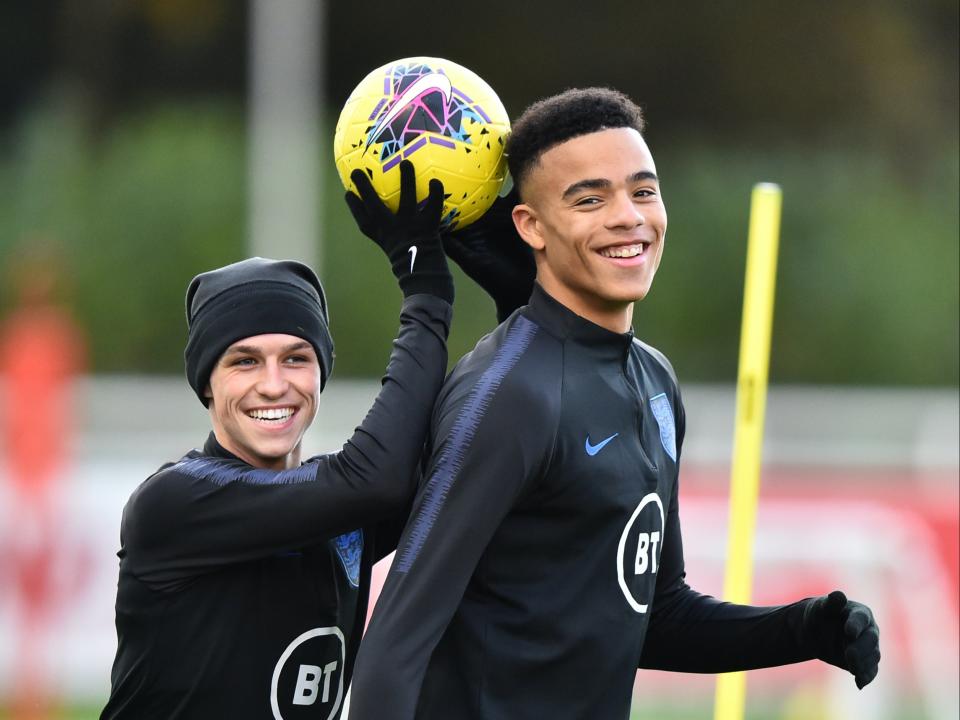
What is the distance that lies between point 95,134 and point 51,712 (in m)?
11.0

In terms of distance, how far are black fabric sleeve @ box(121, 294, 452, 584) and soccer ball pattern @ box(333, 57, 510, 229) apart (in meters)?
0.25

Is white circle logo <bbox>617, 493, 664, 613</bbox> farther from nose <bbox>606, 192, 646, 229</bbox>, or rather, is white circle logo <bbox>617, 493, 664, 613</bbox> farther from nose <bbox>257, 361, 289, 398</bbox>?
nose <bbox>257, 361, 289, 398</bbox>

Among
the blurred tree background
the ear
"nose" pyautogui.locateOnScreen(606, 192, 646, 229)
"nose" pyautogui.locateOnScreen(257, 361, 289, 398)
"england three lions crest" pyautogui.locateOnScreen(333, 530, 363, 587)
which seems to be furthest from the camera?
the blurred tree background

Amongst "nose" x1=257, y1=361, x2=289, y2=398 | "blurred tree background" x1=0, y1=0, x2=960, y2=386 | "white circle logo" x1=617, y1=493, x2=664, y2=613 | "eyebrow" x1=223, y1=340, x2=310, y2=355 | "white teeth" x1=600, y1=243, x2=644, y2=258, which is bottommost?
"white circle logo" x1=617, y1=493, x2=664, y2=613

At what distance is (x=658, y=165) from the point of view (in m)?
17.2

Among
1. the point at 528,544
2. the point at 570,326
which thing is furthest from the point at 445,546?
the point at 570,326

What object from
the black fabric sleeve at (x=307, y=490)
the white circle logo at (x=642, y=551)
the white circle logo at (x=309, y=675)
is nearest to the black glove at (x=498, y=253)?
the black fabric sleeve at (x=307, y=490)

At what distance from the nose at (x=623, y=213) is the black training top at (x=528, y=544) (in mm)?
214

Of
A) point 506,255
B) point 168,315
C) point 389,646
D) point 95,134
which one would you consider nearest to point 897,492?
point 506,255

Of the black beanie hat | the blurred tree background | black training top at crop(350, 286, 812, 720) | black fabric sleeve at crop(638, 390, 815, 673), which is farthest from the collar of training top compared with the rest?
the blurred tree background

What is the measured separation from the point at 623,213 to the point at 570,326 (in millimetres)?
255

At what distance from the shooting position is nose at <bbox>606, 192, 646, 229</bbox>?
329 centimetres

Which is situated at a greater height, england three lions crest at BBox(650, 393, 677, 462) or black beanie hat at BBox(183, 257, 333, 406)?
black beanie hat at BBox(183, 257, 333, 406)

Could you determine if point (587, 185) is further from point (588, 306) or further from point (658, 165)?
point (658, 165)
